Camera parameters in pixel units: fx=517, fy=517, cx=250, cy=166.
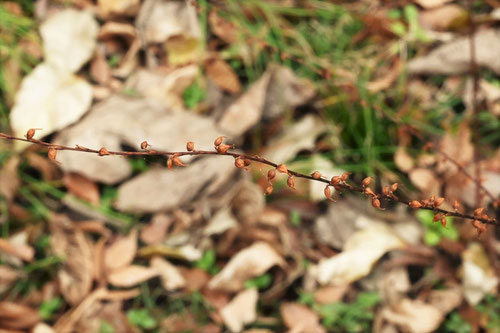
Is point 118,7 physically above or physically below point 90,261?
above

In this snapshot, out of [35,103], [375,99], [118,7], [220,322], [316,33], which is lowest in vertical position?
[220,322]

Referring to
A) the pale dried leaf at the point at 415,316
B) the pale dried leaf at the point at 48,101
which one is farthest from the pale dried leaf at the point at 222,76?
the pale dried leaf at the point at 415,316

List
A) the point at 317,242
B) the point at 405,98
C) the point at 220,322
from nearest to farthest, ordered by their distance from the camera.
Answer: the point at 220,322
the point at 317,242
the point at 405,98

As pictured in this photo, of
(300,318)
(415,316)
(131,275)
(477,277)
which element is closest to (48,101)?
(131,275)

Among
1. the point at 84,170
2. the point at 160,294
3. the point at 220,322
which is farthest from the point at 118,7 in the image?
the point at 220,322

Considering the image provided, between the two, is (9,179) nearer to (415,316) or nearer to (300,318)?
(300,318)

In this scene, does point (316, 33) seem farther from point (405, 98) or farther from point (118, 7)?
point (118, 7)
